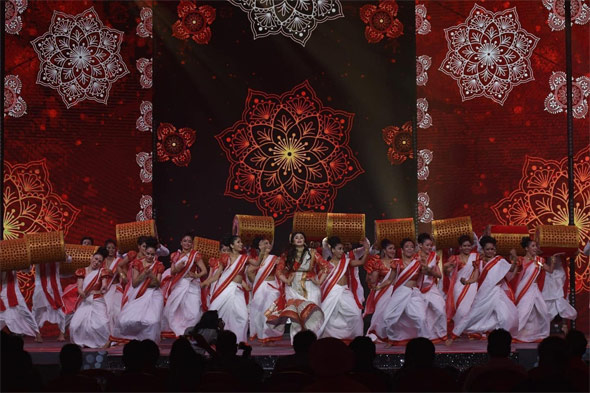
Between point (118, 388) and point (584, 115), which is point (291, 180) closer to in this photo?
point (584, 115)

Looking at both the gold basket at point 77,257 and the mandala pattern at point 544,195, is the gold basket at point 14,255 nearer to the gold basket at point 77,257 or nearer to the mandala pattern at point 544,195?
the gold basket at point 77,257

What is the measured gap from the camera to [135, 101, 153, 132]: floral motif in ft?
34.2

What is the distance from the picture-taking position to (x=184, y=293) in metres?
8.64

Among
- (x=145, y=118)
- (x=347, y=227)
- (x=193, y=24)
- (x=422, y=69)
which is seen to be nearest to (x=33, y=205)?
(x=145, y=118)

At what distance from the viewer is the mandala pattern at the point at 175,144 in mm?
10359

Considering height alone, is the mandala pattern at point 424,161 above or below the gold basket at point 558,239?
above

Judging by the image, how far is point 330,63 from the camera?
10.4m

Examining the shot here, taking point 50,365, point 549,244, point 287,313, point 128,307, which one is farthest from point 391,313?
point 50,365

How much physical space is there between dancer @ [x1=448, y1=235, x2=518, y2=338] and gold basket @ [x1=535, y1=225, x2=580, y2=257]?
461 millimetres

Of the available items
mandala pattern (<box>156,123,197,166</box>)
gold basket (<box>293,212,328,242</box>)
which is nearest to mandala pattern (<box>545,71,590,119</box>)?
gold basket (<box>293,212,328,242</box>)

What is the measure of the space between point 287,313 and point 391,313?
983 mm

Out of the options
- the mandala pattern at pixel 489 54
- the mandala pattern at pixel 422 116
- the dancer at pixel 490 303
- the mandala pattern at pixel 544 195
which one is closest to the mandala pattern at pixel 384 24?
the mandala pattern at pixel 489 54

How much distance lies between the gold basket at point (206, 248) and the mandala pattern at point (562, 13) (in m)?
4.70

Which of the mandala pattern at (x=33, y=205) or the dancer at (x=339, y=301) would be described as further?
the mandala pattern at (x=33, y=205)
